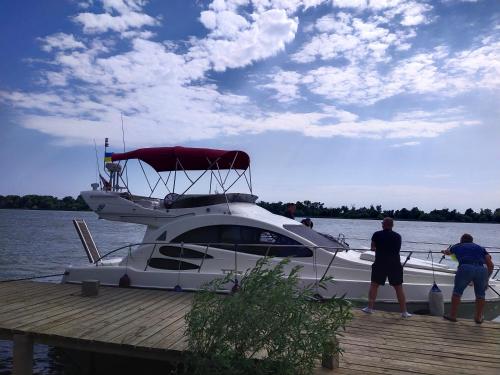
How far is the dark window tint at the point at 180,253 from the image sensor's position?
952 centimetres

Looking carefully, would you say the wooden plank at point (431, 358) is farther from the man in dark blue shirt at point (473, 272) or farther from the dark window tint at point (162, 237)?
the dark window tint at point (162, 237)

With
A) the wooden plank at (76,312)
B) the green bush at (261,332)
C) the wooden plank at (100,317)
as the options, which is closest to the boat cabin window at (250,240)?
the wooden plank at (100,317)

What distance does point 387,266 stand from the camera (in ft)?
25.5

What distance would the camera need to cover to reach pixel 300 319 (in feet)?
15.0

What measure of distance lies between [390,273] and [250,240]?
9.76ft

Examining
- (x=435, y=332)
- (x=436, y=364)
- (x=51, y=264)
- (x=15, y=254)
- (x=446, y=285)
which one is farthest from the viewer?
(x=15, y=254)

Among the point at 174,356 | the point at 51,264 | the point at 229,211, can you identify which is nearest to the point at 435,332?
the point at 174,356

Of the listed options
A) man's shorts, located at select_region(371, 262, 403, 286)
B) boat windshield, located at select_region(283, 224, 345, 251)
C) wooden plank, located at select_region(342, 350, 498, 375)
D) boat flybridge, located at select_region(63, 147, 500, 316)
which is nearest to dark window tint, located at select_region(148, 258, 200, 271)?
boat flybridge, located at select_region(63, 147, 500, 316)

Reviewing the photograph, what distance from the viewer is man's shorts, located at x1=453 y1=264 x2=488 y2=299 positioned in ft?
23.9

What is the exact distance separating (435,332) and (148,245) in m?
6.06

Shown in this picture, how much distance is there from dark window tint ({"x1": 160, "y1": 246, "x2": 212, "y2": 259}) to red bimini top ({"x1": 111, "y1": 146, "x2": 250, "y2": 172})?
2091 mm

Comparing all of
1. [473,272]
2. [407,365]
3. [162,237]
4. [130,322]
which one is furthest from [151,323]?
[473,272]

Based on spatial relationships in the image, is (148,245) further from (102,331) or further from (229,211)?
(102,331)

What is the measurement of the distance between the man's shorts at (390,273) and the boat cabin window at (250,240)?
1.64 meters
